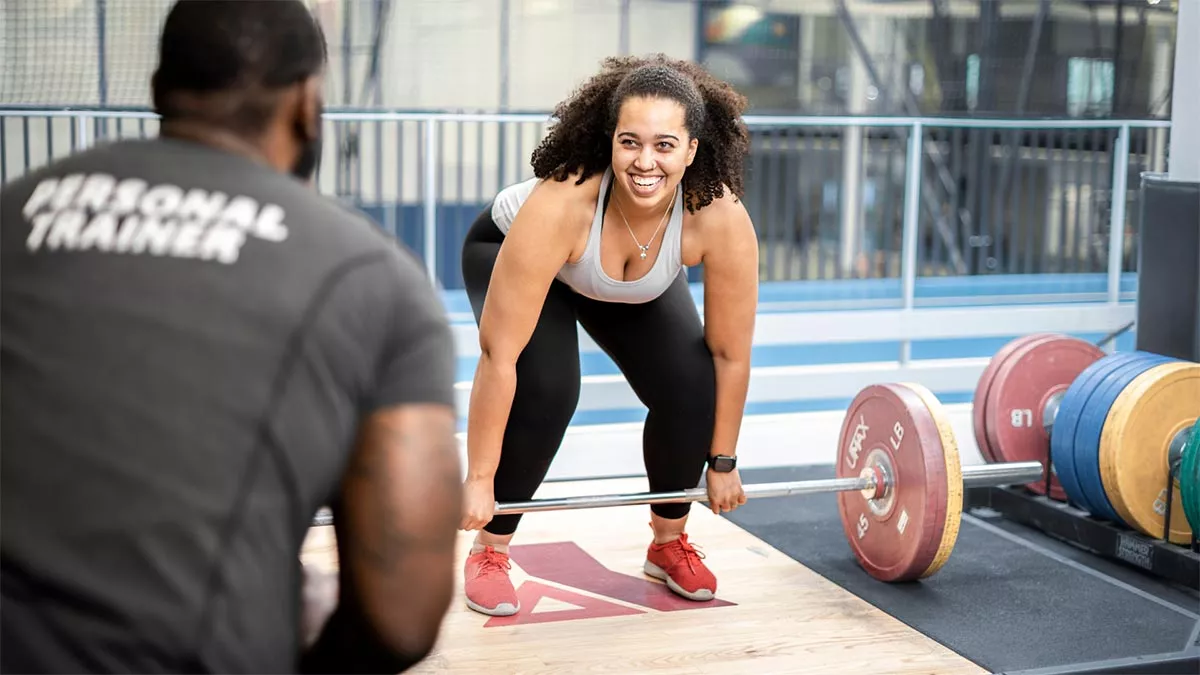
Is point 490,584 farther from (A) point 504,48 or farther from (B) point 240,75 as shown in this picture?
(A) point 504,48

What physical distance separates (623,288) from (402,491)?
170 centimetres

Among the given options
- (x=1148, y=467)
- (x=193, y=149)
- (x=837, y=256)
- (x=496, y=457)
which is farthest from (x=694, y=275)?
(x=193, y=149)

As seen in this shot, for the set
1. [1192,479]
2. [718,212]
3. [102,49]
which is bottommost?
[1192,479]

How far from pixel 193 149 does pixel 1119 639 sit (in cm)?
236

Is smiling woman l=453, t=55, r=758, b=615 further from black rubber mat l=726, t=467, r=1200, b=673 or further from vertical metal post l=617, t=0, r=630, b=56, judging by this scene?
vertical metal post l=617, t=0, r=630, b=56

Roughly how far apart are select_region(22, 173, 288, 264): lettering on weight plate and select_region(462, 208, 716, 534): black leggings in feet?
5.86

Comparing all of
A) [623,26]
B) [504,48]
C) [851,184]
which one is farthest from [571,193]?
[623,26]

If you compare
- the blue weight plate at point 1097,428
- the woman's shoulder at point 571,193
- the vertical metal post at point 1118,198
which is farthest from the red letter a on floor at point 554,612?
the vertical metal post at point 1118,198

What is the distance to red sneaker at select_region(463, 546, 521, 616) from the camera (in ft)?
9.38

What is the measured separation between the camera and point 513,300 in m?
2.53

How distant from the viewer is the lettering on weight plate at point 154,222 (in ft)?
3.17

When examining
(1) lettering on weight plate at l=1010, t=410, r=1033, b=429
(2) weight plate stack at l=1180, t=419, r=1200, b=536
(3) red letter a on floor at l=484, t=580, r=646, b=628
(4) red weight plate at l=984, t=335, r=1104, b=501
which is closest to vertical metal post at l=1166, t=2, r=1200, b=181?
(4) red weight plate at l=984, t=335, r=1104, b=501

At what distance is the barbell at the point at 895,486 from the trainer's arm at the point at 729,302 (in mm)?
186

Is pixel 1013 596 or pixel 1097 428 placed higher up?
pixel 1097 428
